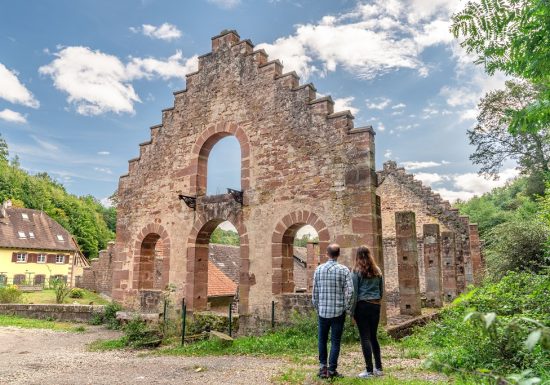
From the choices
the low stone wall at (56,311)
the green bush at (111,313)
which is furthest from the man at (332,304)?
the low stone wall at (56,311)

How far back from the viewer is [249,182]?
38.1 feet

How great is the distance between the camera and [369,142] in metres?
9.84

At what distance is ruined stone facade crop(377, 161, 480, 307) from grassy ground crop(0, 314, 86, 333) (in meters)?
13.3

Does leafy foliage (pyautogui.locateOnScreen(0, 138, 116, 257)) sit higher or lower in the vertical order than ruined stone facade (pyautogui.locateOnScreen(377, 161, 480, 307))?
higher

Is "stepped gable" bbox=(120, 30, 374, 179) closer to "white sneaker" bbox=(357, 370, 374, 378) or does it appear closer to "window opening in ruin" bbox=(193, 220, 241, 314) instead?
"window opening in ruin" bbox=(193, 220, 241, 314)

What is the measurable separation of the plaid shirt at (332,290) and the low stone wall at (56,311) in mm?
11137

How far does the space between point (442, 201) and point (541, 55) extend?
53.3 ft

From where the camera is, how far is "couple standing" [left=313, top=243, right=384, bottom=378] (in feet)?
18.4

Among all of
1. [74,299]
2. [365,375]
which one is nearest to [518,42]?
[365,375]

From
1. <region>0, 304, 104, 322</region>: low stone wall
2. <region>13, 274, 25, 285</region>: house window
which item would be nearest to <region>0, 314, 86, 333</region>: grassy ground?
<region>0, 304, 104, 322</region>: low stone wall

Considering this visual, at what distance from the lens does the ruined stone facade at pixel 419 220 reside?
59.6 feet

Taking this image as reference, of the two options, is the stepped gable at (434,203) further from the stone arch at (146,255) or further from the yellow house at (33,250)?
the yellow house at (33,250)

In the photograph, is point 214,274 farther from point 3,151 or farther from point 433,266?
point 3,151

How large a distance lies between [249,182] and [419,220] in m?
11.1
